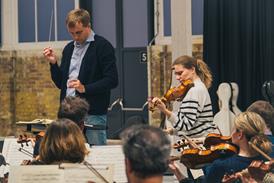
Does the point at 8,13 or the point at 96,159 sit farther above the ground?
the point at 8,13

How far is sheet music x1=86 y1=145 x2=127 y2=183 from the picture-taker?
4832mm

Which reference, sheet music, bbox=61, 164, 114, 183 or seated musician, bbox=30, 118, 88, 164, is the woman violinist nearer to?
seated musician, bbox=30, 118, 88, 164

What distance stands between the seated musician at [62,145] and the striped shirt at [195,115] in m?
2.05

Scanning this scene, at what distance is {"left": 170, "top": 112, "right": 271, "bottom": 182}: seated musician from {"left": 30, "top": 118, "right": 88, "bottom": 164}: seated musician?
88 cm

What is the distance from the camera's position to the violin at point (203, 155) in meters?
5.17

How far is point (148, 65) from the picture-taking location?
10.2 metres

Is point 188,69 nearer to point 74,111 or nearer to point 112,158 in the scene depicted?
point 74,111

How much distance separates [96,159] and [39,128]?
235 centimetres

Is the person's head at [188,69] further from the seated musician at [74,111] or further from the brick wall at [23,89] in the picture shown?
the brick wall at [23,89]

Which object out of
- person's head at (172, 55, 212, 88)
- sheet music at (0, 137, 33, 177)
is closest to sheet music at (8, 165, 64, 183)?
sheet music at (0, 137, 33, 177)

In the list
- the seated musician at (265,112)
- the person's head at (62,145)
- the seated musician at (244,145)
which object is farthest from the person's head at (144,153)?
the seated musician at (265,112)

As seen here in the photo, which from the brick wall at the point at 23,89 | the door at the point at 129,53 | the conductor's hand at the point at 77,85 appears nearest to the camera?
the conductor's hand at the point at 77,85

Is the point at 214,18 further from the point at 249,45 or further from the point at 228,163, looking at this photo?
the point at 228,163

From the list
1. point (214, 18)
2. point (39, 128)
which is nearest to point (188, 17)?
point (214, 18)
